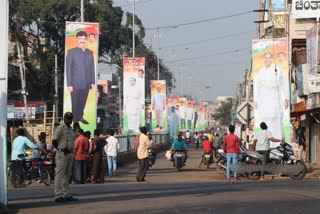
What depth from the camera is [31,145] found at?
21625 millimetres

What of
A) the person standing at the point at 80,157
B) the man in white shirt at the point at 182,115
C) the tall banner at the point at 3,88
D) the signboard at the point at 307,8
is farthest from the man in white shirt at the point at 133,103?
the man in white shirt at the point at 182,115

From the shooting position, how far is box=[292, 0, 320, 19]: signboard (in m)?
33.8

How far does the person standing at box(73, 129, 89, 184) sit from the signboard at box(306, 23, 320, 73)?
38.0 feet

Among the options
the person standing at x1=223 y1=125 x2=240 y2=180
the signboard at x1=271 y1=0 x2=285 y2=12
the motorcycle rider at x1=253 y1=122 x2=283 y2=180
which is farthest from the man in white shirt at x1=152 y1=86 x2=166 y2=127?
the motorcycle rider at x1=253 y1=122 x2=283 y2=180

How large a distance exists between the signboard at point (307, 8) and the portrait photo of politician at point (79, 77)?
12382mm

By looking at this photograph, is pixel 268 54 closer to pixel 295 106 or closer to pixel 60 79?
pixel 295 106

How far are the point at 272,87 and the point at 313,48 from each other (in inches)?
110

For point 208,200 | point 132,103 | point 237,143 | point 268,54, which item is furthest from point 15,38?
point 208,200

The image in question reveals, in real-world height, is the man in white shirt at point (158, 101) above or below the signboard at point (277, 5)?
below

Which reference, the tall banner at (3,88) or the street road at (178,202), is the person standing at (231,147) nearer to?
the street road at (178,202)

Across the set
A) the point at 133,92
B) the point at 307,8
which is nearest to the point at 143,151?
the point at 307,8

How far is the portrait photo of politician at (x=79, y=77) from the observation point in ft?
88.3

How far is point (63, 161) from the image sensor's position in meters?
14.0

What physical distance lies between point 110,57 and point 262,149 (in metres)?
52.4
